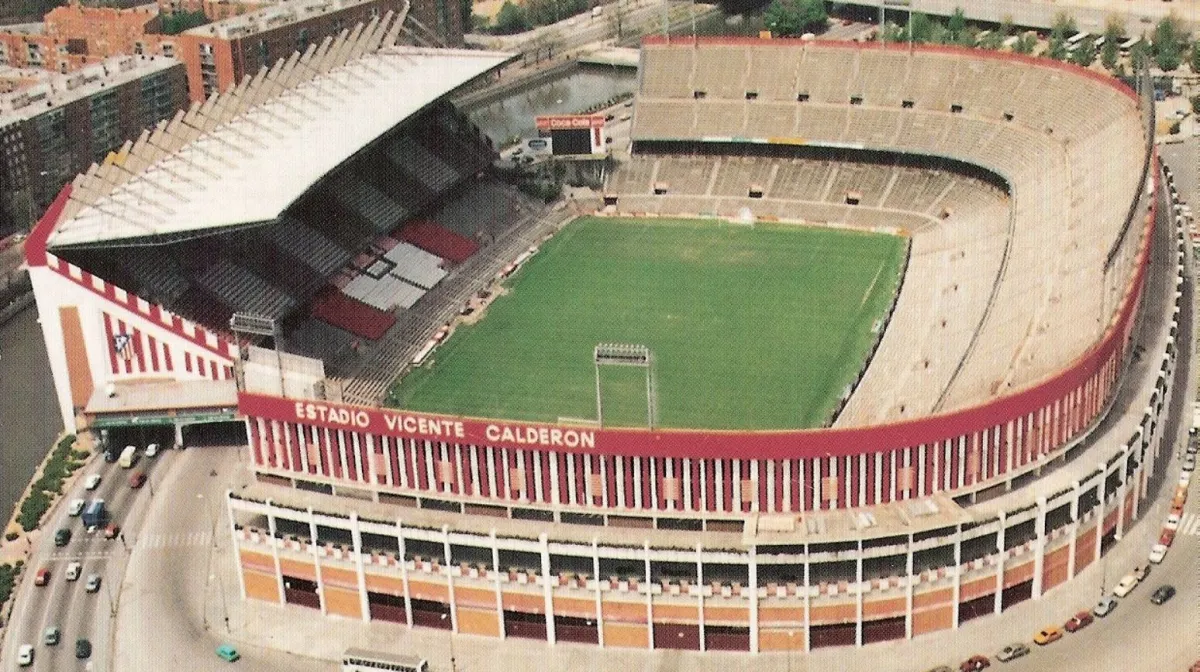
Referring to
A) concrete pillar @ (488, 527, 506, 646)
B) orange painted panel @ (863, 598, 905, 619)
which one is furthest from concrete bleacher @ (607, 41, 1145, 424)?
concrete pillar @ (488, 527, 506, 646)

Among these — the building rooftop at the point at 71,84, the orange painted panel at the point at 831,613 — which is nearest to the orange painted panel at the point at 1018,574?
the orange painted panel at the point at 831,613

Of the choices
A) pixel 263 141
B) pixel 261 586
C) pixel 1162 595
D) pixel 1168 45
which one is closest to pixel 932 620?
pixel 1162 595

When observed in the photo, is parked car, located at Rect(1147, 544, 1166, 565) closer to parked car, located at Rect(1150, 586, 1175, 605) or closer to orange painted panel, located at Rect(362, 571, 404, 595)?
parked car, located at Rect(1150, 586, 1175, 605)

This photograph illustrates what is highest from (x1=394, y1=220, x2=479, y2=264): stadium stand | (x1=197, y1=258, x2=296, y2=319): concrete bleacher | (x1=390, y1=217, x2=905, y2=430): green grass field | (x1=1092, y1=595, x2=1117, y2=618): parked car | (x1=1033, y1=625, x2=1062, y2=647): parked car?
(x1=197, y1=258, x2=296, y2=319): concrete bleacher

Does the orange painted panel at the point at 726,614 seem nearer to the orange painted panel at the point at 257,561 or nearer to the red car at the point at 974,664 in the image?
the red car at the point at 974,664

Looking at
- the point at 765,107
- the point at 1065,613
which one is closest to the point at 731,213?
the point at 765,107

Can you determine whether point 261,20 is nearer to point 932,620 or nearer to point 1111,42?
point 1111,42

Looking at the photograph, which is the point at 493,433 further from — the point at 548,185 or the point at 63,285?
the point at 548,185
